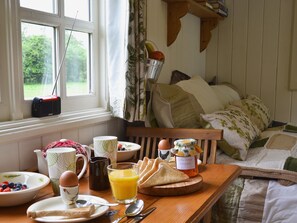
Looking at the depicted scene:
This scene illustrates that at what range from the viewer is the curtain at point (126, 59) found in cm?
175

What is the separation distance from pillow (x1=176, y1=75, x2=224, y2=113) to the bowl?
4.16 feet

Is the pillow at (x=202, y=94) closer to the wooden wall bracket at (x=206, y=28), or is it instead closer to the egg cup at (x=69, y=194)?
the wooden wall bracket at (x=206, y=28)

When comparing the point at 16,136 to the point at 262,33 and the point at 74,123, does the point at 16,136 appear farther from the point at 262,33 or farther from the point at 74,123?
the point at 262,33

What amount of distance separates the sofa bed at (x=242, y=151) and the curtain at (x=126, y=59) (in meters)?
0.19

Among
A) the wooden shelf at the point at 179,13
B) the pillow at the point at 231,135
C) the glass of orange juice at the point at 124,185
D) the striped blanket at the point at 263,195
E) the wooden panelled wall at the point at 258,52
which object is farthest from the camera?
the wooden panelled wall at the point at 258,52

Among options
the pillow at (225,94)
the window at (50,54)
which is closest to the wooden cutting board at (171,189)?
the window at (50,54)

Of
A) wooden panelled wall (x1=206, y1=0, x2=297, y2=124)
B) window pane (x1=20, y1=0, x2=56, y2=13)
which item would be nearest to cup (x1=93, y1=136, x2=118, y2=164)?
window pane (x1=20, y1=0, x2=56, y2=13)

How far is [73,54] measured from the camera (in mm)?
1751

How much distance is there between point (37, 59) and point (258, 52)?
7.68 ft

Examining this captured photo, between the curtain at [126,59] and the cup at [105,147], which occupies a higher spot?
the curtain at [126,59]

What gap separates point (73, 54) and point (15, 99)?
46 cm

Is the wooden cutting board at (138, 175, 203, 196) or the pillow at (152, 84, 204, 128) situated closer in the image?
the wooden cutting board at (138, 175, 203, 196)

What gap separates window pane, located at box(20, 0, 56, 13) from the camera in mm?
1440

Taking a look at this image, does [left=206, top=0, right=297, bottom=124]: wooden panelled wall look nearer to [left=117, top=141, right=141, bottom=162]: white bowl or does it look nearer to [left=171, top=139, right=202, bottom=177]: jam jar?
[left=117, top=141, right=141, bottom=162]: white bowl
